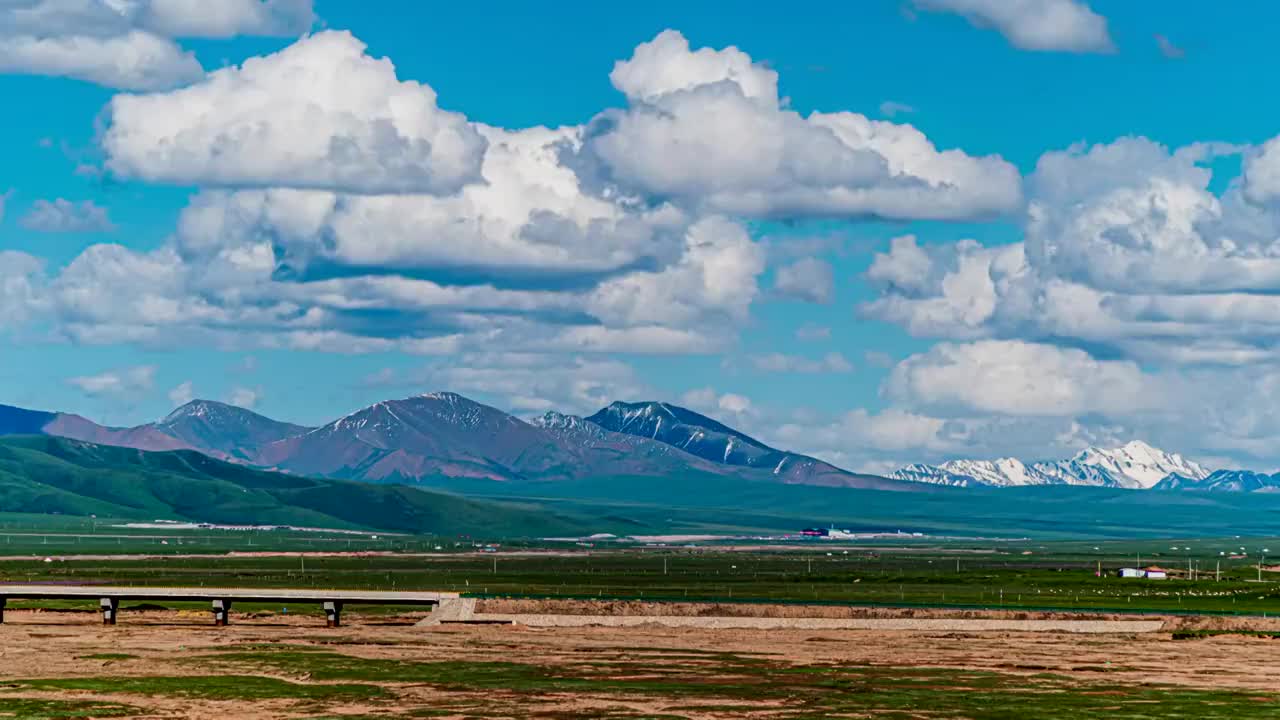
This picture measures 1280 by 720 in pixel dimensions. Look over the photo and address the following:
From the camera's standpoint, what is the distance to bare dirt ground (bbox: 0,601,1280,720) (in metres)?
81.7

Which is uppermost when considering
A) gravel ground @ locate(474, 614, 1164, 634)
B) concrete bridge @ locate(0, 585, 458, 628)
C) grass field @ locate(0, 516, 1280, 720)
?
concrete bridge @ locate(0, 585, 458, 628)

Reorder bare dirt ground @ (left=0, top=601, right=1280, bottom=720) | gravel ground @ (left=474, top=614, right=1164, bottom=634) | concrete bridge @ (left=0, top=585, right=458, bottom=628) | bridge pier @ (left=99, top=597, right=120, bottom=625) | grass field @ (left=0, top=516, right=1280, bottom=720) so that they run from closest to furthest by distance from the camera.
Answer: grass field @ (left=0, top=516, right=1280, bottom=720) → bare dirt ground @ (left=0, top=601, right=1280, bottom=720) → bridge pier @ (left=99, top=597, right=120, bottom=625) → concrete bridge @ (left=0, top=585, right=458, bottom=628) → gravel ground @ (left=474, top=614, right=1164, bottom=634)

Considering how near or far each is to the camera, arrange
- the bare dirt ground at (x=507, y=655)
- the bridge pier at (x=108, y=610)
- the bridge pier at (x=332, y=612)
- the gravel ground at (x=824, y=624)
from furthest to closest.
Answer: the gravel ground at (x=824, y=624) → the bridge pier at (x=332, y=612) → the bridge pier at (x=108, y=610) → the bare dirt ground at (x=507, y=655)

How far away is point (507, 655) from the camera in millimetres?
108062

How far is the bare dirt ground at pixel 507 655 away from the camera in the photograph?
268 feet

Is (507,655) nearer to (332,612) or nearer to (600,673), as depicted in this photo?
(600,673)

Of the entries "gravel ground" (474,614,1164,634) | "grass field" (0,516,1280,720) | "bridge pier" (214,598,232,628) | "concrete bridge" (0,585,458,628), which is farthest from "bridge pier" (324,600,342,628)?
"gravel ground" (474,614,1164,634)

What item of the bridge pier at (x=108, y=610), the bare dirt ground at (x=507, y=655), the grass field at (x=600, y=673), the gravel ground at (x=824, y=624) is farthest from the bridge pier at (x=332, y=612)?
the bridge pier at (x=108, y=610)

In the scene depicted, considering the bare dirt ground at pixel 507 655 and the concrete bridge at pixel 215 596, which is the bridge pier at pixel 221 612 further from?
the bare dirt ground at pixel 507 655

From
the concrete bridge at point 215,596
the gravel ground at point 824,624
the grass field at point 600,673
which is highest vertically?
the concrete bridge at point 215,596

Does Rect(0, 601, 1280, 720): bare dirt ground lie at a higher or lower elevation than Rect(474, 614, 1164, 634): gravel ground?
lower

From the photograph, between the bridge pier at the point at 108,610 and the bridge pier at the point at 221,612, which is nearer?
the bridge pier at the point at 108,610

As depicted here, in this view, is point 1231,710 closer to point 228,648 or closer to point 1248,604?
point 228,648

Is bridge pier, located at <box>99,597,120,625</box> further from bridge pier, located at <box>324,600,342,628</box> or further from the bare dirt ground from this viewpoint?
bridge pier, located at <box>324,600,342,628</box>
